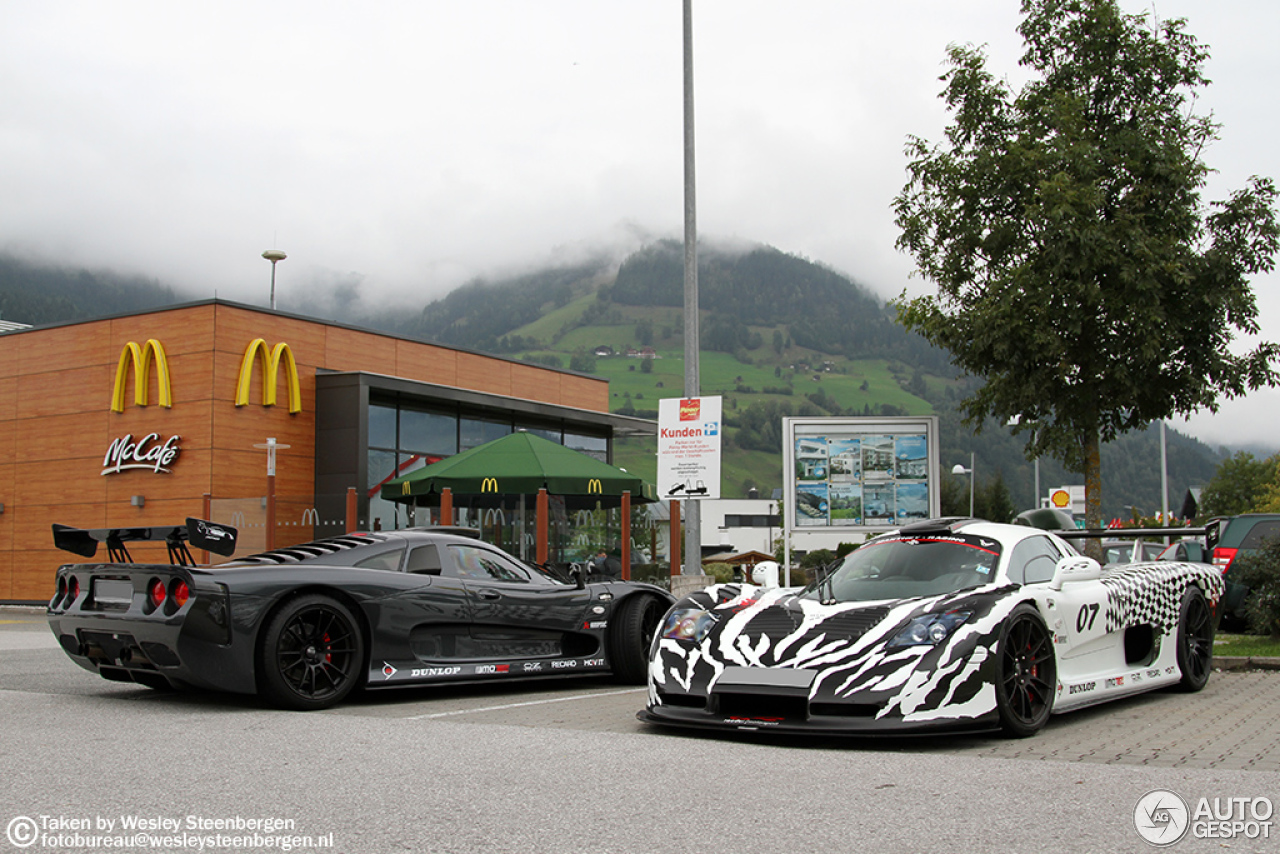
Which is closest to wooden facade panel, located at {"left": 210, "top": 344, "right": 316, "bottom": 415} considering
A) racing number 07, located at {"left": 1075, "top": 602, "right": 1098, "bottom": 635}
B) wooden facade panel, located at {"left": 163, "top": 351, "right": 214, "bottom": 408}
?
wooden facade panel, located at {"left": 163, "top": 351, "right": 214, "bottom": 408}

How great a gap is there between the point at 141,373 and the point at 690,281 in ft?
43.4

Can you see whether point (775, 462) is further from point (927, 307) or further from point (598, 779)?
point (598, 779)

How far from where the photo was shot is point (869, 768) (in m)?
5.23

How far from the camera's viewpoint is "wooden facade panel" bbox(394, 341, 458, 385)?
2609 centimetres

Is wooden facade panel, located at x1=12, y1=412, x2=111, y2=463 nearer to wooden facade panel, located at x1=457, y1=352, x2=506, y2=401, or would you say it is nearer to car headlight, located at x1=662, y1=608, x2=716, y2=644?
wooden facade panel, located at x1=457, y1=352, x2=506, y2=401

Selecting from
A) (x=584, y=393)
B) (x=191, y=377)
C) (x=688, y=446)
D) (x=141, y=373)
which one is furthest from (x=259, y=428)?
(x=688, y=446)

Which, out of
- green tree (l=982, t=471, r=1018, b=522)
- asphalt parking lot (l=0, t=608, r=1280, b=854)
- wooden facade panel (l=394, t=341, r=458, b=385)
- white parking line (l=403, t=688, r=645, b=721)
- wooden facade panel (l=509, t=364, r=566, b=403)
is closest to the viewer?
asphalt parking lot (l=0, t=608, r=1280, b=854)

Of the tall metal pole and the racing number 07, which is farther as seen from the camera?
the tall metal pole

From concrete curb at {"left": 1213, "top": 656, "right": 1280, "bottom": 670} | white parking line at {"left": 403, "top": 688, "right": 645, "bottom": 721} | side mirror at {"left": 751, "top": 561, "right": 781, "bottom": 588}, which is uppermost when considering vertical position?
side mirror at {"left": 751, "top": 561, "right": 781, "bottom": 588}

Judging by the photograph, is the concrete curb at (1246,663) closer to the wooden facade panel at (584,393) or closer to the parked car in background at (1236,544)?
the parked car in background at (1236,544)

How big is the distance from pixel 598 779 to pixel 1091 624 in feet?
12.3

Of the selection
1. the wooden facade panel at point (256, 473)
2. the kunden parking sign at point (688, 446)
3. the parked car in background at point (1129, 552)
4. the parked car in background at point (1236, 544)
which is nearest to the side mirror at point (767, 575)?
the kunden parking sign at point (688, 446)

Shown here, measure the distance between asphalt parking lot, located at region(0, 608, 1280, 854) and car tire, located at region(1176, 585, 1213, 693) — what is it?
587mm

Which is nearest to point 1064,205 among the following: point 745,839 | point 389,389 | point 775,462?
point 745,839
